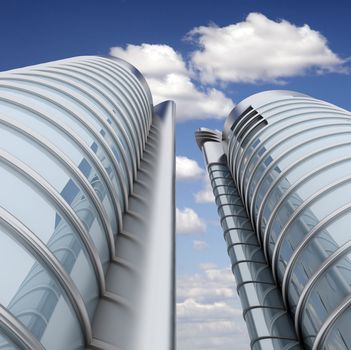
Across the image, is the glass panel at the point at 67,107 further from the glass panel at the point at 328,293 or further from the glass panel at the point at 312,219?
the glass panel at the point at 328,293

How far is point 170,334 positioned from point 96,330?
62.2 inches

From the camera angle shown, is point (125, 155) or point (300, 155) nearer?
point (125, 155)

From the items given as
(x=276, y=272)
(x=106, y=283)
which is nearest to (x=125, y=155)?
(x=276, y=272)

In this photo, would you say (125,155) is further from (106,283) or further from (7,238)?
(7,238)

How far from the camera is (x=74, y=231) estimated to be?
10.6 meters

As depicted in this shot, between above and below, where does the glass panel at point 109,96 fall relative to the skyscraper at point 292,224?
above

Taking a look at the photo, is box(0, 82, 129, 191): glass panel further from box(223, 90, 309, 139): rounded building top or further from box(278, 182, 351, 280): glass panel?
box(223, 90, 309, 139): rounded building top

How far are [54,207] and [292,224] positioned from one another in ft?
30.4

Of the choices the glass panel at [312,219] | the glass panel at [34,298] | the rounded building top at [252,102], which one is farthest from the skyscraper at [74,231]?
the rounded building top at [252,102]

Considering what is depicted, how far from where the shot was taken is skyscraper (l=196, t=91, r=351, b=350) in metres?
14.1

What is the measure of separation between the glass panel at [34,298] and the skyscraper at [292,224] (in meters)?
6.75

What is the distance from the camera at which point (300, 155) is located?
67.9 ft

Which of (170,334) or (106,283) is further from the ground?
(106,283)

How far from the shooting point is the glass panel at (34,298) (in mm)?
7746
